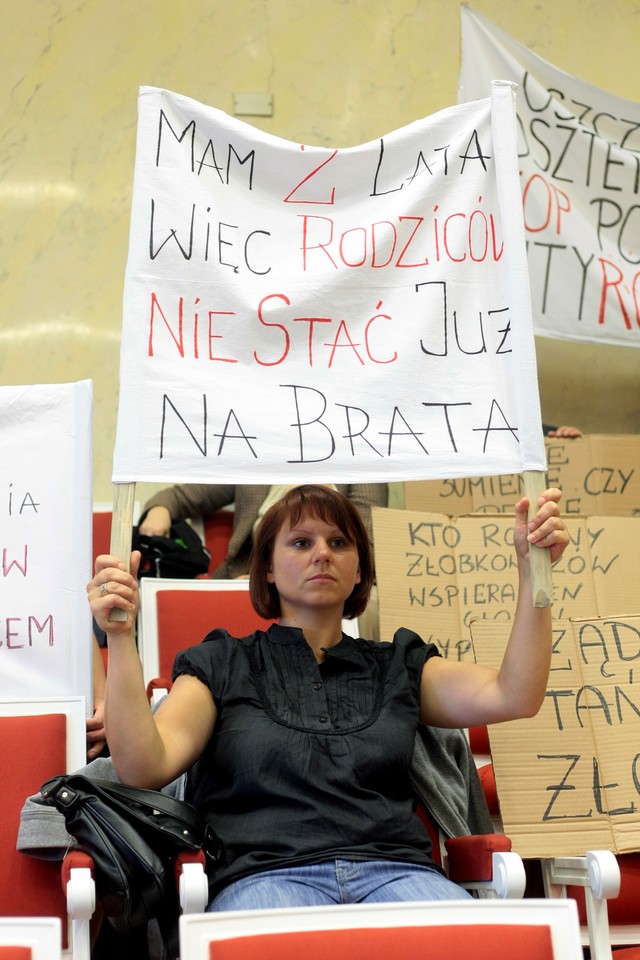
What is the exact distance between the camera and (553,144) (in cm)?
418

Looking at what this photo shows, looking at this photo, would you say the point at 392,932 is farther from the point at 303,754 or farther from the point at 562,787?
the point at 562,787

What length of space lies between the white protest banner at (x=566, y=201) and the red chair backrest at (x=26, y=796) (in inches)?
93.8

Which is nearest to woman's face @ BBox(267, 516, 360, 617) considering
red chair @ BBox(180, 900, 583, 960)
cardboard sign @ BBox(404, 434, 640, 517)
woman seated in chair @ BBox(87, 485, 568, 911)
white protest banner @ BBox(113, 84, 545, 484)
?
woman seated in chair @ BBox(87, 485, 568, 911)

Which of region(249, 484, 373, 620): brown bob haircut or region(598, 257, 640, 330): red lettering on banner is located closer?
region(249, 484, 373, 620): brown bob haircut

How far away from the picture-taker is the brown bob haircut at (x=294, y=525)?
237 cm

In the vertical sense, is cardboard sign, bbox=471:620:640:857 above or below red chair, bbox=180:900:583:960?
above

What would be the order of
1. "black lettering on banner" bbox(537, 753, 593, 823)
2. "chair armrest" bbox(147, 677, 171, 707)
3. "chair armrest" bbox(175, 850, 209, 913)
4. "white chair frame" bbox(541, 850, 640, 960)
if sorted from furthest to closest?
"chair armrest" bbox(147, 677, 171, 707) < "black lettering on banner" bbox(537, 753, 593, 823) < "white chair frame" bbox(541, 850, 640, 960) < "chair armrest" bbox(175, 850, 209, 913)

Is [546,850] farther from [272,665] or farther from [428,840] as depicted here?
[272,665]

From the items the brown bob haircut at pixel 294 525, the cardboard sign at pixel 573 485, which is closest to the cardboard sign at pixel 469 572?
the cardboard sign at pixel 573 485

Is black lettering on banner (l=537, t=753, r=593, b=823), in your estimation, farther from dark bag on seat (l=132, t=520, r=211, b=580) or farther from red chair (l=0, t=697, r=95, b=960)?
dark bag on seat (l=132, t=520, r=211, b=580)

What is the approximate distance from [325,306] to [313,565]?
505 mm

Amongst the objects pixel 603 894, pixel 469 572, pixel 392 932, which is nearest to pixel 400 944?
pixel 392 932

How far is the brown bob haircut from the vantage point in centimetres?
237

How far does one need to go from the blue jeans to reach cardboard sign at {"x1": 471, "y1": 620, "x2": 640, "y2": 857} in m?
0.47
